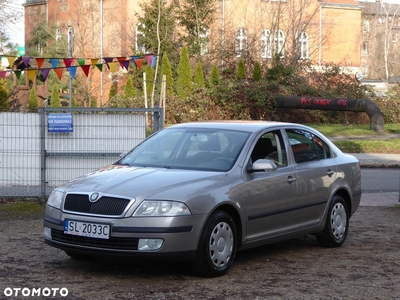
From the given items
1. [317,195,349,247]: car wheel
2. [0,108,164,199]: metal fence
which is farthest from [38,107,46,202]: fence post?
[317,195,349,247]: car wheel

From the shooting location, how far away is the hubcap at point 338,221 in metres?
9.20

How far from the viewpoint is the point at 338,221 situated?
9289 millimetres

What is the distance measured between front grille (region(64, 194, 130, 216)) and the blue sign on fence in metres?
4.95

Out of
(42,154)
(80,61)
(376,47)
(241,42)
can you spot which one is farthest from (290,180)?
(376,47)

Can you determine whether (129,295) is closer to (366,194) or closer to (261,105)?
(366,194)

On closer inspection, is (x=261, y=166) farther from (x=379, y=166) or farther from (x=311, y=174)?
(x=379, y=166)

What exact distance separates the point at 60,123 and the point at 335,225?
5.00 m

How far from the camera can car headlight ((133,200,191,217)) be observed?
688cm

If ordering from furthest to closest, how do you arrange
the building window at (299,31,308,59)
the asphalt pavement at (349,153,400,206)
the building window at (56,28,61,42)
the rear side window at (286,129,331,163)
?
the building window at (299,31,308,59) → the building window at (56,28,61,42) → the asphalt pavement at (349,153,400,206) → the rear side window at (286,129,331,163)

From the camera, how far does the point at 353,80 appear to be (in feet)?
123

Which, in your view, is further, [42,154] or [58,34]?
[58,34]

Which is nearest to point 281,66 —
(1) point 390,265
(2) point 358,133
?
(2) point 358,133

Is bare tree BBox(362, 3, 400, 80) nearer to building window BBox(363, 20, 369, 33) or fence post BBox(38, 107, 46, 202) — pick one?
building window BBox(363, 20, 369, 33)

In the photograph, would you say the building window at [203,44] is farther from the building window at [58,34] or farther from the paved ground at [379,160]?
the paved ground at [379,160]
